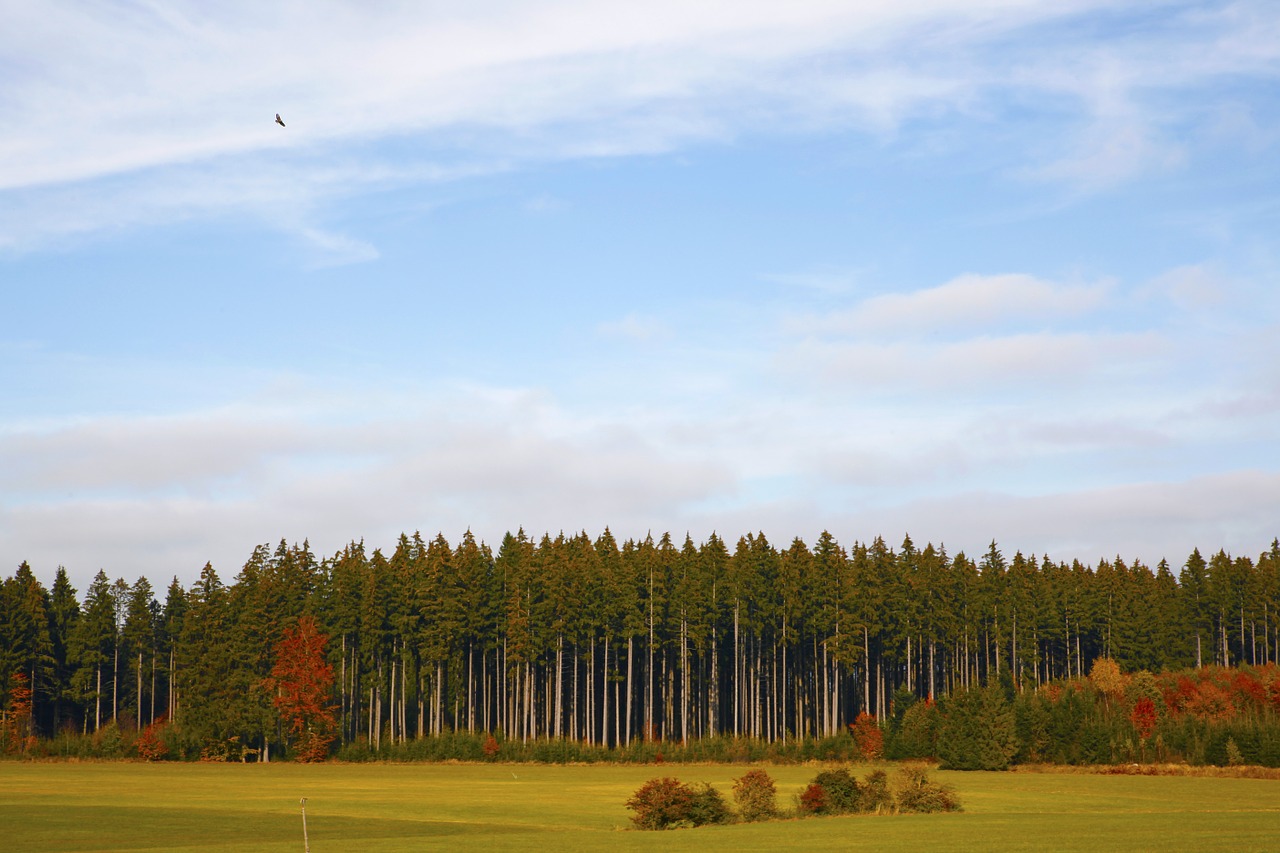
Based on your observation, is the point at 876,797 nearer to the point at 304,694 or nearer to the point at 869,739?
the point at 869,739

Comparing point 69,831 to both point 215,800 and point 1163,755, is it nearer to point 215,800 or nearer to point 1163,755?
point 215,800

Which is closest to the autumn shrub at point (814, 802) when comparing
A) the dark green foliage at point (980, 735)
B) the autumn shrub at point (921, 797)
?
the autumn shrub at point (921, 797)

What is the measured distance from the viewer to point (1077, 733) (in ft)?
289

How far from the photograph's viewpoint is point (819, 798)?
1927 inches

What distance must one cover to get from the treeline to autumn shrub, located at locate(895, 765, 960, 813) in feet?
199

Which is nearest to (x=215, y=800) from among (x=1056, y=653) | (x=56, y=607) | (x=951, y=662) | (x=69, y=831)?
(x=69, y=831)

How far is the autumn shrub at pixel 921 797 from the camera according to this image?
48.6m

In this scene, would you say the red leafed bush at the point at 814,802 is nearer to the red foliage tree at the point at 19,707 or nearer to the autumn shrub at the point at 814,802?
the autumn shrub at the point at 814,802

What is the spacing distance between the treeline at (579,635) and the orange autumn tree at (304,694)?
71.0 inches

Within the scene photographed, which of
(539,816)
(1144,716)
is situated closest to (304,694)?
(539,816)

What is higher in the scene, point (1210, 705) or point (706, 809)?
point (706, 809)

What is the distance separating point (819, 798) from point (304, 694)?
223 ft

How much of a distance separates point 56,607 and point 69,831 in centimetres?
10200

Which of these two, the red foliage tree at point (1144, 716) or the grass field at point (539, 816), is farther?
the red foliage tree at point (1144, 716)
